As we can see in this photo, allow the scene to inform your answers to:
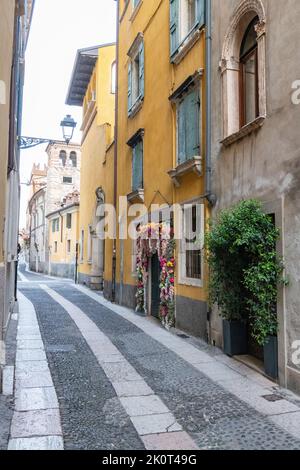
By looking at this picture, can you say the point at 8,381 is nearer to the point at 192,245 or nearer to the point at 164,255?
the point at 192,245

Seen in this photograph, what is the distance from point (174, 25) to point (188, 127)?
270 cm

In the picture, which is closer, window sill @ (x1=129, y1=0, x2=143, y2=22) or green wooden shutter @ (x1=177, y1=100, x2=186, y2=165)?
green wooden shutter @ (x1=177, y1=100, x2=186, y2=165)

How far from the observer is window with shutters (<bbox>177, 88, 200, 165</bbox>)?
→ 8.75 m

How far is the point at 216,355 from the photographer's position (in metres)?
7.13

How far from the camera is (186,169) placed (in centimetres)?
884

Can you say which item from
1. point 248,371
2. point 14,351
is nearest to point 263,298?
point 248,371

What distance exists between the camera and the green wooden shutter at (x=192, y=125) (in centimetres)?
872

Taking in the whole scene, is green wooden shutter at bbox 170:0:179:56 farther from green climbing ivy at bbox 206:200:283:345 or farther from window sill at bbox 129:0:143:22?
green climbing ivy at bbox 206:200:283:345

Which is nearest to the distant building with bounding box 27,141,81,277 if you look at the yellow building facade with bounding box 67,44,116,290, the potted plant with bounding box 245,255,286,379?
the yellow building facade with bounding box 67,44,116,290

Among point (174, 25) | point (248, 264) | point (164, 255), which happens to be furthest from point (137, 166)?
point (248, 264)

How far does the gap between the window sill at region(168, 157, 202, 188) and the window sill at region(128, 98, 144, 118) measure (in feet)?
12.5

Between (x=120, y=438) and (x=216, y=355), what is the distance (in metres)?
3.40

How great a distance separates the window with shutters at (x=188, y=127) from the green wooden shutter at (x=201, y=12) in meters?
1.31
